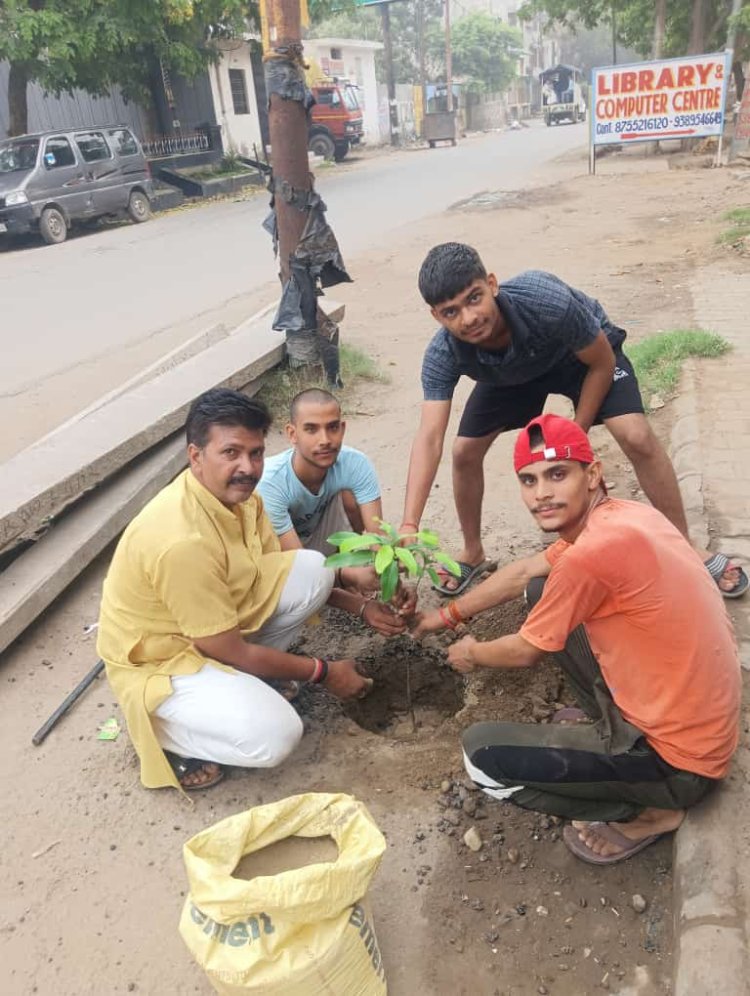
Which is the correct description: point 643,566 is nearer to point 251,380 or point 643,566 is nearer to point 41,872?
point 41,872

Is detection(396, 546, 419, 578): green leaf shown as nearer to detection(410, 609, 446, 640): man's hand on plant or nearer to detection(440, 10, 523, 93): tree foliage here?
detection(410, 609, 446, 640): man's hand on plant

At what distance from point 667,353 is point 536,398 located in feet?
9.51

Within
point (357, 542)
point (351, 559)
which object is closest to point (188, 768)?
point (351, 559)

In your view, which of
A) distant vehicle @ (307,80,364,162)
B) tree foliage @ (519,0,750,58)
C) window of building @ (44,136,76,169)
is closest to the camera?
window of building @ (44,136,76,169)

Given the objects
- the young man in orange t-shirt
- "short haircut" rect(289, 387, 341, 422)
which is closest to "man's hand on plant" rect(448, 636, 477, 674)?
the young man in orange t-shirt

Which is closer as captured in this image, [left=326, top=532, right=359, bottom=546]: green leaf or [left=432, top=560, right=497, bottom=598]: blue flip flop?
[left=326, top=532, right=359, bottom=546]: green leaf

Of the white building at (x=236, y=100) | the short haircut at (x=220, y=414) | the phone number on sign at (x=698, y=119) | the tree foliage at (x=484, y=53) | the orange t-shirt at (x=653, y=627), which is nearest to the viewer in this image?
the orange t-shirt at (x=653, y=627)

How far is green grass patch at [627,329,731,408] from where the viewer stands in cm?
538

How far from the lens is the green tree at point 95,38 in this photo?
15.3 m

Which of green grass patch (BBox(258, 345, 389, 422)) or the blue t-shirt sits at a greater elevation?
Result: the blue t-shirt

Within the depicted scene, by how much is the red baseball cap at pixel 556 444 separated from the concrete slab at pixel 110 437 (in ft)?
8.42

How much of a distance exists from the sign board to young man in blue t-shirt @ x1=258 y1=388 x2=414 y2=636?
15787mm

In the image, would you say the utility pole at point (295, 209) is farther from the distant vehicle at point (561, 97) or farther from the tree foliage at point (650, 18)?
the distant vehicle at point (561, 97)

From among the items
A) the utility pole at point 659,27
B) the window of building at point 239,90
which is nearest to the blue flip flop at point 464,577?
the utility pole at point 659,27
